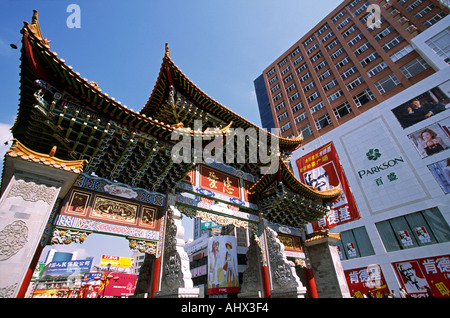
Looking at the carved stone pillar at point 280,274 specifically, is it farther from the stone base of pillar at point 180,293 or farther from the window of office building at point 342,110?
the window of office building at point 342,110

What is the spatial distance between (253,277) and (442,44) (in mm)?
26337

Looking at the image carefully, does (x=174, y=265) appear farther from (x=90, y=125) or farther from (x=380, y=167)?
(x=380, y=167)

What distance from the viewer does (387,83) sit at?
78.4ft

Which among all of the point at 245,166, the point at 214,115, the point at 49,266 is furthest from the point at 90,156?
the point at 49,266

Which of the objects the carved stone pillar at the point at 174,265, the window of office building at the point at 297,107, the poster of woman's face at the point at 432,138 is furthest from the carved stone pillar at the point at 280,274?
the window of office building at the point at 297,107

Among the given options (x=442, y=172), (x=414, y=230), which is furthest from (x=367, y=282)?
(x=442, y=172)

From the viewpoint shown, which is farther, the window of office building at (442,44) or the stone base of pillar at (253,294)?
the window of office building at (442,44)

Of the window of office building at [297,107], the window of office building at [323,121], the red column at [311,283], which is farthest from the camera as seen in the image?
the window of office building at [297,107]

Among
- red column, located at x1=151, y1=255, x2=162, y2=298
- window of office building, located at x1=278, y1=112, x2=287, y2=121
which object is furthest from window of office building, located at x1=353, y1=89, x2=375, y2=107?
red column, located at x1=151, y1=255, x2=162, y2=298

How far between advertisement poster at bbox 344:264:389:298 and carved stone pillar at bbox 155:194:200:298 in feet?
56.4

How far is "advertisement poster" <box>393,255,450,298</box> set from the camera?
571 inches

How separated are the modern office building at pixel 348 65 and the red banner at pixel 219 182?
21.3 m

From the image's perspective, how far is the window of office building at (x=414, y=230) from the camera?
50.9ft

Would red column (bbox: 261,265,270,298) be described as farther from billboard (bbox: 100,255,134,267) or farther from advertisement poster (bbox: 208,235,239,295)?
billboard (bbox: 100,255,134,267)
